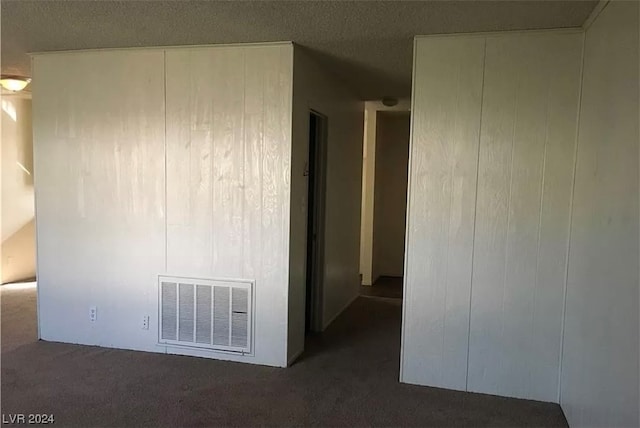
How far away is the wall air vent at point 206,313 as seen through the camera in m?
3.73

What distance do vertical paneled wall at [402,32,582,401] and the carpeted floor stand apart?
0.94 ft

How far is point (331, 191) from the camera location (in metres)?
4.80

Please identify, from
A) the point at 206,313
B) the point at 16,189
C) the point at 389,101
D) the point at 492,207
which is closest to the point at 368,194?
the point at 389,101

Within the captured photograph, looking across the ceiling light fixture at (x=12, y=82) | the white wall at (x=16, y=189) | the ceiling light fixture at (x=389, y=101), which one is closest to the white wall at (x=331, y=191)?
the ceiling light fixture at (x=389, y=101)

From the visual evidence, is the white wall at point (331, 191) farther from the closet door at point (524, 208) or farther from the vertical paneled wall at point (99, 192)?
the closet door at point (524, 208)

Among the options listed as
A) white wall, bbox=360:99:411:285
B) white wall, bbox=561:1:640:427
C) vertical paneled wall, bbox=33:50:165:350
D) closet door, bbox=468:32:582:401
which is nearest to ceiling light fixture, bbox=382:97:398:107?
white wall, bbox=360:99:411:285

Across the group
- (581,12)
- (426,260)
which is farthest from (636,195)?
(426,260)

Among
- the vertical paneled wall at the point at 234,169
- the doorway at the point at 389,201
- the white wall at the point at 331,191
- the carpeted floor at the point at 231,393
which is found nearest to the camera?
the carpeted floor at the point at 231,393

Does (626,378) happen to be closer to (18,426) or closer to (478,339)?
(478,339)

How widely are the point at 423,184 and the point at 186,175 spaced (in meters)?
1.71

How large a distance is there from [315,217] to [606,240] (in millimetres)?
2663

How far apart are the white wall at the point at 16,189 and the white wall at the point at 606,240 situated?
6043 millimetres

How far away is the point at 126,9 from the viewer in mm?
2912

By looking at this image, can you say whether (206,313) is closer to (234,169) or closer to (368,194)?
(234,169)
